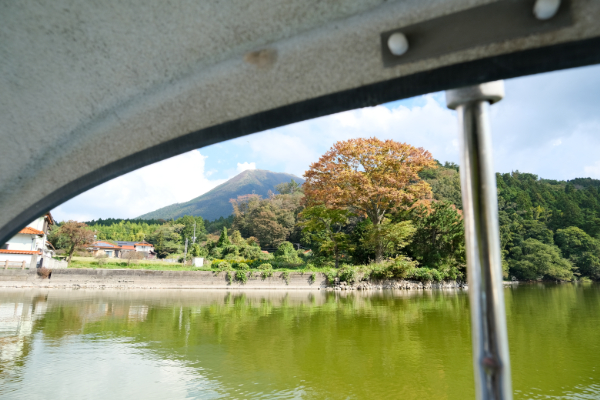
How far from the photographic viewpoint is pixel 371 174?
1547cm

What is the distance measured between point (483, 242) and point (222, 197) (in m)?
177

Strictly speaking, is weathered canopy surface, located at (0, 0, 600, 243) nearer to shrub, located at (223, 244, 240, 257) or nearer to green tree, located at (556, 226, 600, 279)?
shrub, located at (223, 244, 240, 257)

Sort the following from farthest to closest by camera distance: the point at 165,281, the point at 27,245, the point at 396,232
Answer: the point at 27,245, the point at 396,232, the point at 165,281

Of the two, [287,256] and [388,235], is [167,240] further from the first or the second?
[388,235]

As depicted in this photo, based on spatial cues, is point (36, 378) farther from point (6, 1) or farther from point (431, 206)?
point (431, 206)

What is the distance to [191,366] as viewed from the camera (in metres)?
4.09

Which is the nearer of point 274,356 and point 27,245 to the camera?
point 274,356

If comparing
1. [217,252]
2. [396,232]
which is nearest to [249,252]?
[217,252]

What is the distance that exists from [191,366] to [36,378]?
4.83 feet

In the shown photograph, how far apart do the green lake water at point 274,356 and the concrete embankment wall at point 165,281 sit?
23.0 feet

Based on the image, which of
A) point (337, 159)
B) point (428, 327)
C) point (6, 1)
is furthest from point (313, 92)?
point (337, 159)

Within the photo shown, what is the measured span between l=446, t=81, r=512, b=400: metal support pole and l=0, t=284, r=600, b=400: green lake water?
301 centimetres

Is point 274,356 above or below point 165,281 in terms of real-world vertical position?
below

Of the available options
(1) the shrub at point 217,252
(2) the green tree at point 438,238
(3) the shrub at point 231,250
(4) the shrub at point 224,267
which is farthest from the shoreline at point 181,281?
(1) the shrub at point 217,252
